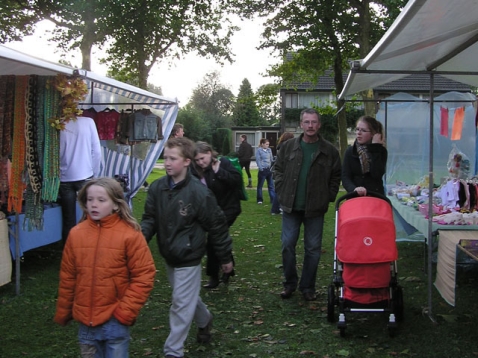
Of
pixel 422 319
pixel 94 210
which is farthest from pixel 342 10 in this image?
pixel 94 210

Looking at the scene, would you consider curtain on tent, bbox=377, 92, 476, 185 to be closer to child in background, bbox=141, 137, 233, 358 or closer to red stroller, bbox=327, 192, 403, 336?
red stroller, bbox=327, 192, 403, 336

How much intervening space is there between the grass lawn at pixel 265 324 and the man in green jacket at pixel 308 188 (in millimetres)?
451

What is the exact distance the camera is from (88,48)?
739 inches

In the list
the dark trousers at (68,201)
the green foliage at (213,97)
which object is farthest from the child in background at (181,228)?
the green foliage at (213,97)

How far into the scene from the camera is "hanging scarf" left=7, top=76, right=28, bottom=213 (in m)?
6.20

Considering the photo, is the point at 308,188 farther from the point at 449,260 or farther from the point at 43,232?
the point at 43,232

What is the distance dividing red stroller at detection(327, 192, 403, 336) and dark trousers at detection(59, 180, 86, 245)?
3700 millimetres

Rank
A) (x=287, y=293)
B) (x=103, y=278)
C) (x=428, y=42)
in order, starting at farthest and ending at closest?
1. (x=287, y=293)
2. (x=428, y=42)
3. (x=103, y=278)

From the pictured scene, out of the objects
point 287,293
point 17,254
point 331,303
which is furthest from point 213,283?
point 17,254

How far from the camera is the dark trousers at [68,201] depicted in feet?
24.2

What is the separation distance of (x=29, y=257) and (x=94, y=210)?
5.10 m

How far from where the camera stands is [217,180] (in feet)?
20.5

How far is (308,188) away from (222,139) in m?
47.6

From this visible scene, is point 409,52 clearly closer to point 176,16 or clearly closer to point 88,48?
point 88,48
